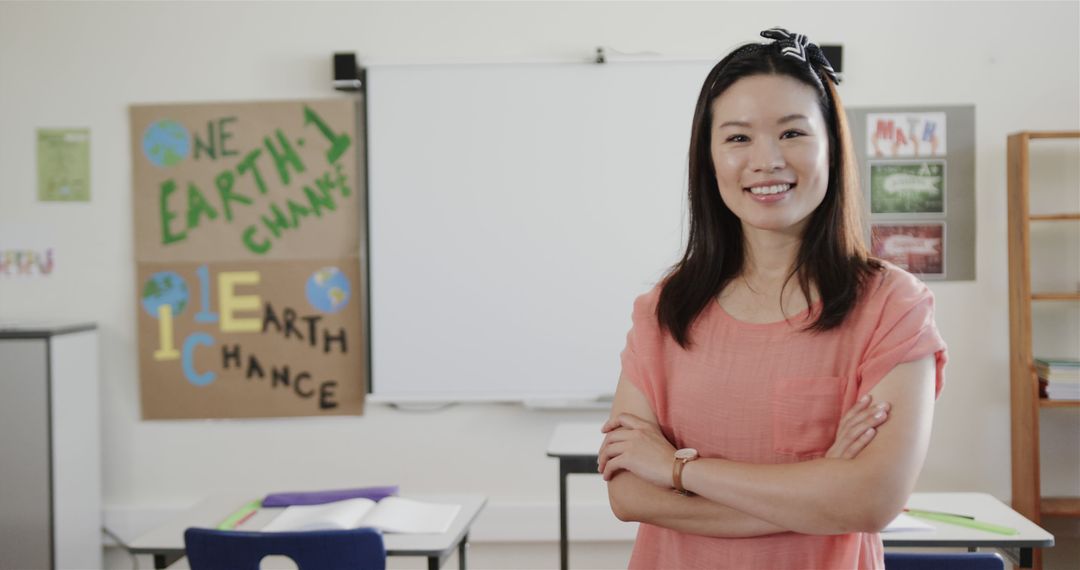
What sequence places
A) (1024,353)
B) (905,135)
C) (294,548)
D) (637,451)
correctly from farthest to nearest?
(905,135), (1024,353), (294,548), (637,451)

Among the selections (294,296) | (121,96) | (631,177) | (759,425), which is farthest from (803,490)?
(121,96)

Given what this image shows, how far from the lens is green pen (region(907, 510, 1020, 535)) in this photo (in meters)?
2.10

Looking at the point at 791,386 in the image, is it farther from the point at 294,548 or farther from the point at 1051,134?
the point at 1051,134

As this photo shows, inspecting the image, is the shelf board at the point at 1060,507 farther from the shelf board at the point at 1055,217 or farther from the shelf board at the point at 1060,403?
the shelf board at the point at 1055,217

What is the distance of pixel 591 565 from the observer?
359 cm

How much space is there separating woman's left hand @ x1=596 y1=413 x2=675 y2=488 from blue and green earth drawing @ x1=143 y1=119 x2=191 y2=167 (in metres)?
2.80

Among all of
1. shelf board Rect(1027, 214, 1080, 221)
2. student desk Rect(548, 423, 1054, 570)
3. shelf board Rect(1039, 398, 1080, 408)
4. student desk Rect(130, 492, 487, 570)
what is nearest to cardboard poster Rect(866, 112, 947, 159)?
shelf board Rect(1027, 214, 1080, 221)

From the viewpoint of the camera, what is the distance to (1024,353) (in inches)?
133

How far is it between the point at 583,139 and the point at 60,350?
78.2 inches

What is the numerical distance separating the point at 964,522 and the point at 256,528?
1617 mm

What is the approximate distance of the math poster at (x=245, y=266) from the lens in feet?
11.8

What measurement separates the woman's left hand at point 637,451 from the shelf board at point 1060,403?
2634mm

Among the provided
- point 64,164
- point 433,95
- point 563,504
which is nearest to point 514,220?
point 433,95

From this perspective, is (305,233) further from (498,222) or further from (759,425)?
(759,425)
